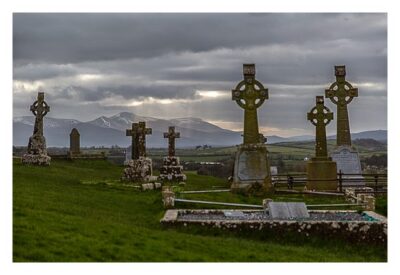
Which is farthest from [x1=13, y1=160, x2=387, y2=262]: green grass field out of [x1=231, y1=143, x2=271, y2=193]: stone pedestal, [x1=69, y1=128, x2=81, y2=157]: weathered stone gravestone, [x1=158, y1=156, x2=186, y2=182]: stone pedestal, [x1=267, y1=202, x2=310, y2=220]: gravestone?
[x1=69, y1=128, x2=81, y2=157]: weathered stone gravestone

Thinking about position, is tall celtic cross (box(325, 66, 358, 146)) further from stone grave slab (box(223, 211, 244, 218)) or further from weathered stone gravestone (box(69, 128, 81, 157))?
weathered stone gravestone (box(69, 128, 81, 157))

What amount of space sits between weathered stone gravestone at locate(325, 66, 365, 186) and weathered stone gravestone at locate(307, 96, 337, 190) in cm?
178

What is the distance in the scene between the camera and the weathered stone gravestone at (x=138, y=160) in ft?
103

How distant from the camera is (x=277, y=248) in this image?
1564 cm

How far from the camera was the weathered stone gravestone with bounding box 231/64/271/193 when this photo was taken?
25328 mm

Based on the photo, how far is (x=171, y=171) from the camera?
36094 millimetres

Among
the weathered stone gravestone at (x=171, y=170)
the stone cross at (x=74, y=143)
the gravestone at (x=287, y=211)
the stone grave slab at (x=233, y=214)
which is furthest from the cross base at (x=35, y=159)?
the gravestone at (x=287, y=211)

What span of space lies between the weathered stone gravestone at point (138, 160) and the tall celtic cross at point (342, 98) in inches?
412

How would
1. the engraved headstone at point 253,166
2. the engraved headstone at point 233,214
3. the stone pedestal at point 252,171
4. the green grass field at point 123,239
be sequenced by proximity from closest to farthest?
the green grass field at point 123,239, the engraved headstone at point 233,214, the stone pedestal at point 252,171, the engraved headstone at point 253,166

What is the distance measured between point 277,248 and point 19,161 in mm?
23815

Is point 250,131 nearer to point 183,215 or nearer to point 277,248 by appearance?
point 183,215

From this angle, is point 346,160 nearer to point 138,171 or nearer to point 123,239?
point 138,171

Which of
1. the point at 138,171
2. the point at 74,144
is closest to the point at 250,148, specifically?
the point at 138,171

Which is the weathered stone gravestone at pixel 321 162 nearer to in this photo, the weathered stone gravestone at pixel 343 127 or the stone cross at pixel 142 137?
the weathered stone gravestone at pixel 343 127
